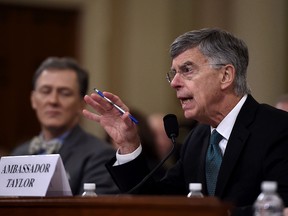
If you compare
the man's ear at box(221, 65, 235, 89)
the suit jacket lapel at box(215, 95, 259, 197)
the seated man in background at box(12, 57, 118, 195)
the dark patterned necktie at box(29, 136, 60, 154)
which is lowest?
the dark patterned necktie at box(29, 136, 60, 154)

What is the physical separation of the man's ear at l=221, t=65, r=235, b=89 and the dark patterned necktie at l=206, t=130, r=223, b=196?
0.67ft

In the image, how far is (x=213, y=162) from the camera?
314 centimetres

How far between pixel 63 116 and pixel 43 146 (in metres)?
0.22

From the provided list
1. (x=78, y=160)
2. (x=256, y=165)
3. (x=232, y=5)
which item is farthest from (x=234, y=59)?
(x=232, y=5)

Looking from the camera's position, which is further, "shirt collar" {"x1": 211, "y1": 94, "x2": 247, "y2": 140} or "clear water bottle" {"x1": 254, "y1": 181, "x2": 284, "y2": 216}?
"shirt collar" {"x1": 211, "y1": 94, "x2": 247, "y2": 140}

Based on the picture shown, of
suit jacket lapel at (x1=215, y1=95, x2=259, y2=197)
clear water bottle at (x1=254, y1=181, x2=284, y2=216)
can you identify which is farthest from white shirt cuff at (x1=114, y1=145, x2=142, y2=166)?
clear water bottle at (x1=254, y1=181, x2=284, y2=216)

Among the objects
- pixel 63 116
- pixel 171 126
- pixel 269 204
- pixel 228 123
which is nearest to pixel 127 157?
pixel 171 126

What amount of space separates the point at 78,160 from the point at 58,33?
4.35 m

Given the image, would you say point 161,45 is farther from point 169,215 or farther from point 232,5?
point 169,215

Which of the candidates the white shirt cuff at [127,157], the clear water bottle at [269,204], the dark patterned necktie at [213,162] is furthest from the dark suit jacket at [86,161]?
the clear water bottle at [269,204]

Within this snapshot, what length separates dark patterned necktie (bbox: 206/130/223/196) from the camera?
10.2 ft

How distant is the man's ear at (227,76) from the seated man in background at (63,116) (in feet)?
4.19

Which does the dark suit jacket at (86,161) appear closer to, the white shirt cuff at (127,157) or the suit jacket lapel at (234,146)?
the white shirt cuff at (127,157)

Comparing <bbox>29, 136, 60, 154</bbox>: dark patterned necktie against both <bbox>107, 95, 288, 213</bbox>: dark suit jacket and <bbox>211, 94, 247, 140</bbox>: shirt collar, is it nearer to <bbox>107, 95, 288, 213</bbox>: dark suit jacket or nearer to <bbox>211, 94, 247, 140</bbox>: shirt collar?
<bbox>107, 95, 288, 213</bbox>: dark suit jacket
